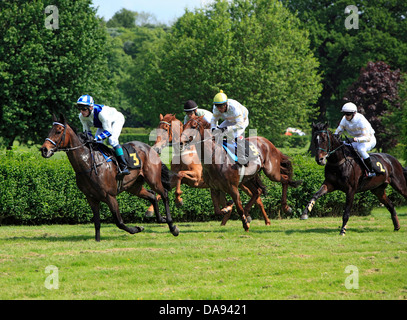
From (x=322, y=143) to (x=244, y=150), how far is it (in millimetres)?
1605

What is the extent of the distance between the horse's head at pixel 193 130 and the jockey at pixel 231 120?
248mm

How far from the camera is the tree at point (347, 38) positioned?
4759 cm

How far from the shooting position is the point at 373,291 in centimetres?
707

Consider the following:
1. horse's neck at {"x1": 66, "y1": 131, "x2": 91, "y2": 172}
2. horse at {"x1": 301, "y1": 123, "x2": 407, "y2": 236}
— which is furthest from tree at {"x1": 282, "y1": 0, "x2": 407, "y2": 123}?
horse's neck at {"x1": 66, "y1": 131, "x2": 91, "y2": 172}

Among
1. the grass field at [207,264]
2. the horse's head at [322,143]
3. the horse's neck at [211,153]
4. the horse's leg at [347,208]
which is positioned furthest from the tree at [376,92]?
the horse's neck at [211,153]

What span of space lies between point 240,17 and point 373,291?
36765mm

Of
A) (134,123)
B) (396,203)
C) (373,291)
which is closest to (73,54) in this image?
(396,203)

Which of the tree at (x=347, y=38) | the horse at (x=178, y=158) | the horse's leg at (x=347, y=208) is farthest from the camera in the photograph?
the tree at (x=347, y=38)

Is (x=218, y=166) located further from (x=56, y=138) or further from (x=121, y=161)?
(x=56, y=138)

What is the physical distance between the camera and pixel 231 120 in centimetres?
1204

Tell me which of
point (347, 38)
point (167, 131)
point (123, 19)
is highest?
point (123, 19)

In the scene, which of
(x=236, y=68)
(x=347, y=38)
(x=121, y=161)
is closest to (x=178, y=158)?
(x=121, y=161)

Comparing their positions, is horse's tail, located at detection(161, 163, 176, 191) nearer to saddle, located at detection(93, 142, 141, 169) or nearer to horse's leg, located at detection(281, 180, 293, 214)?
saddle, located at detection(93, 142, 141, 169)

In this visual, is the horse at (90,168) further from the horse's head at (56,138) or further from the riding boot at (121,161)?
the riding boot at (121,161)
